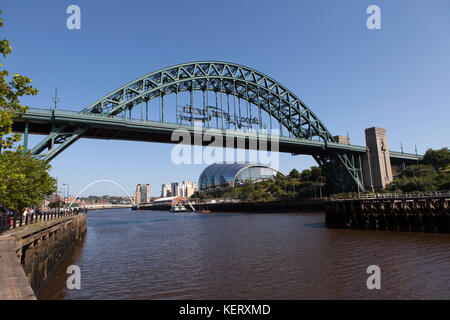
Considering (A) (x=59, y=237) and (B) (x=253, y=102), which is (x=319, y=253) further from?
(B) (x=253, y=102)

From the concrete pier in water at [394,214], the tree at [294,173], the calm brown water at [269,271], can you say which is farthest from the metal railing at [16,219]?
the tree at [294,173]

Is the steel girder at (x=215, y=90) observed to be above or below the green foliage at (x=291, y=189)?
above

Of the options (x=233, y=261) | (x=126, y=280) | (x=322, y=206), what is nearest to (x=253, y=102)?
(x=322, y=206)

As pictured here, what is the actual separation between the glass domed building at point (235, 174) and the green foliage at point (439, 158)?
283ft

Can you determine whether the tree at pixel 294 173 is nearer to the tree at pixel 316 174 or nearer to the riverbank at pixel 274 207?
the tree at pixel 316 174

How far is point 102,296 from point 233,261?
7.91m

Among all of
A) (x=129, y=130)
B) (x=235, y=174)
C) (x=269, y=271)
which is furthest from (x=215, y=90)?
(x=235, y=174)

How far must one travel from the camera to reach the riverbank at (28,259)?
607cm

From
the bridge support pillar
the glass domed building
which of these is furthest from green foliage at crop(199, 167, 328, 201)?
the glass domed building

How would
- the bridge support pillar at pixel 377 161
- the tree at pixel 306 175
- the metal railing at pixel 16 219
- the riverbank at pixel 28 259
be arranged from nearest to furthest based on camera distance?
the riverbank at pixel 28 259, the metal railing at pixel 16 219, the bridge support pillar at pixel 377 161, the tree at pixel 306 175

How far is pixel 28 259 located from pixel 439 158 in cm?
8797

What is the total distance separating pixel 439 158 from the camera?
2889 inches

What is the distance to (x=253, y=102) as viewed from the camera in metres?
62.1

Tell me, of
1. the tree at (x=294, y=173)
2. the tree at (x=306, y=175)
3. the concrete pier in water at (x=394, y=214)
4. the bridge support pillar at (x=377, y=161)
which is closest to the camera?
the concrete pier in water at (x=394, y=214)
